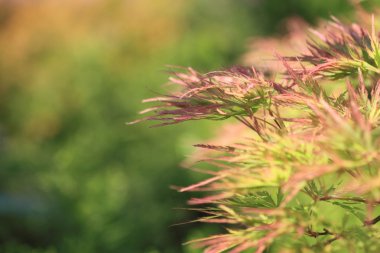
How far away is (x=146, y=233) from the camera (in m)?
3.08

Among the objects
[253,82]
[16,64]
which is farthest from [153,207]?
[16,64]

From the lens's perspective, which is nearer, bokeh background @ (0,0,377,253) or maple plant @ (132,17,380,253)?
maple plant @ (132,17,380,253)

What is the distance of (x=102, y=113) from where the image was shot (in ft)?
16.5

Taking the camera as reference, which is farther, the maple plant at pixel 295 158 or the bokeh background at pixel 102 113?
the bokeh background at pixel 102 113

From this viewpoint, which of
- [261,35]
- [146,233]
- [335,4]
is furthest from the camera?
[261,35]

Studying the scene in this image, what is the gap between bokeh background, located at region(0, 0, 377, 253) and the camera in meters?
2.81

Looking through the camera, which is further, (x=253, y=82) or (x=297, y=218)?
(x=253, y=82)

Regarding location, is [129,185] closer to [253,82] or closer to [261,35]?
[253,82]

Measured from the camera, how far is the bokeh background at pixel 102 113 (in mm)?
2811

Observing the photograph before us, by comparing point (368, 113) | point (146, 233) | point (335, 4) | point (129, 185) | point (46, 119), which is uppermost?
point (335, 4)

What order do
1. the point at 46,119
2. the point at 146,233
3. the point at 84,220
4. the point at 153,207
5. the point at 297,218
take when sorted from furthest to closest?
the point at 46,119
the point at 153,207
the point at 146,233
the point at 84,220
the point at 297,218

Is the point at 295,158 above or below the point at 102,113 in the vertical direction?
below

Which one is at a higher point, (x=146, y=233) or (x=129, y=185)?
(x=129, y=185)

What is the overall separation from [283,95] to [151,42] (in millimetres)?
6309
